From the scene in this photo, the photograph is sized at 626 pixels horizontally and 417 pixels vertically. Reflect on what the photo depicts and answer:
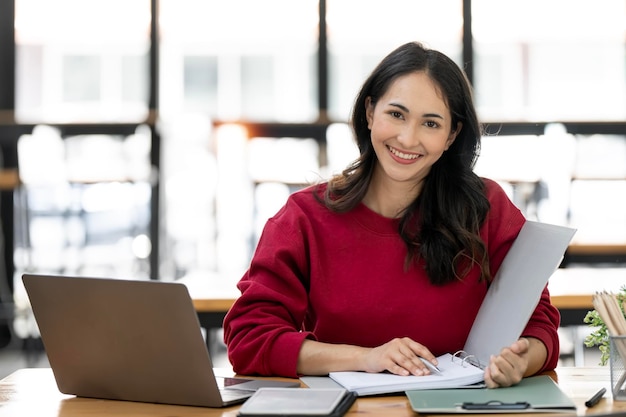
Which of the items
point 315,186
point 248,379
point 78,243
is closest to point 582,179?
point 78,243

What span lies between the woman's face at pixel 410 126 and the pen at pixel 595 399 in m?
0.61

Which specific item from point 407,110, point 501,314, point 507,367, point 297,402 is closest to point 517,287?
point 501,314

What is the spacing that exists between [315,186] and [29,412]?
83cm

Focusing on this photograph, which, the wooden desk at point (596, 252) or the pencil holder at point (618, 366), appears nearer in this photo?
the pencil holder at point (618, 366)

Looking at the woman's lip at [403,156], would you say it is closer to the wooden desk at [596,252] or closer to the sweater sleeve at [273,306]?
the sweater sleeve at [273,306]

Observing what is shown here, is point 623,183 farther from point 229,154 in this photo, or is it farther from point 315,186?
point 315,186

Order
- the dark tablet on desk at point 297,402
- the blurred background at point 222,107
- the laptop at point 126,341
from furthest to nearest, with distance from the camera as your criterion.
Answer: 1. the blurred background at point 222,107
2. the laptop at point 126,341
3. the dark tablet on desk at point 297,402

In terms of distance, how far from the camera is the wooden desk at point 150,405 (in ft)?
4.75

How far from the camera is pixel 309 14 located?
5.74 meters

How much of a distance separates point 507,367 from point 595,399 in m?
0.15

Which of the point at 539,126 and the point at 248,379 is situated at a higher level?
the point at 539,126

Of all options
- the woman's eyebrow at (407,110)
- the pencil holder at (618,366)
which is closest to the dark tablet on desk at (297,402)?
the pencil holder at (618,366)

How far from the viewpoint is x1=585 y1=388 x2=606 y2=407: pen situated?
4.77ft

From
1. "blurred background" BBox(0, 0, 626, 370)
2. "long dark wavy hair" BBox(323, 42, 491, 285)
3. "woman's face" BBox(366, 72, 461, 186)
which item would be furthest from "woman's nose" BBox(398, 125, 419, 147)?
"blurred background" BBox(0, 0, 626, 370)
